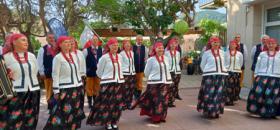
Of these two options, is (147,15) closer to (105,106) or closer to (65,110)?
(105,106)

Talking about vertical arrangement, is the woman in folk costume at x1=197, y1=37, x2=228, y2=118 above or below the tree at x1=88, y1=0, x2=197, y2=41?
below

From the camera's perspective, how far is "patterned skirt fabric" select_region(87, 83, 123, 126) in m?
5.82

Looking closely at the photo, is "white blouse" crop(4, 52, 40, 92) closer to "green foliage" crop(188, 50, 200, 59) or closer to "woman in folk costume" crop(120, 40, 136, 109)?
"woman in folk costume" crop(120, 40, 136, 109)

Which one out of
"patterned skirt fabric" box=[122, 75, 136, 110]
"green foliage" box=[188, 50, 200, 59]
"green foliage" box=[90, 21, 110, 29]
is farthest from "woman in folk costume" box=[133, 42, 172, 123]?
"green foliage" box=[90, 21, 110, 29]

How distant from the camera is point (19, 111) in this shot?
16.0 feet

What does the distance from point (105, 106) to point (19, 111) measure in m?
1.48

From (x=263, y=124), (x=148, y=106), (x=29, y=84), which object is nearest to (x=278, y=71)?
(x=263, y=124)

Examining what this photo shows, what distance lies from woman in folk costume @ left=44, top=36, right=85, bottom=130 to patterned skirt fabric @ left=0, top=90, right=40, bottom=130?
297 millimetres

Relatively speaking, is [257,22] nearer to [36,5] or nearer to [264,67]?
[264,67]

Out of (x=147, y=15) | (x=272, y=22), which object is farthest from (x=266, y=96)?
(x=147, y=15)

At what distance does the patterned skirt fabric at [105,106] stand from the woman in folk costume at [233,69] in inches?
127

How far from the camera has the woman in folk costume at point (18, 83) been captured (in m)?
4.78

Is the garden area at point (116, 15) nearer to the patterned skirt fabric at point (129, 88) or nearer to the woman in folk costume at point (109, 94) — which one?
the patterned skirt fabric at point (129, 88)

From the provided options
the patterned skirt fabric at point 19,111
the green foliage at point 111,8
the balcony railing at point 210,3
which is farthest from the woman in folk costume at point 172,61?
the green foliage at point 111,8
